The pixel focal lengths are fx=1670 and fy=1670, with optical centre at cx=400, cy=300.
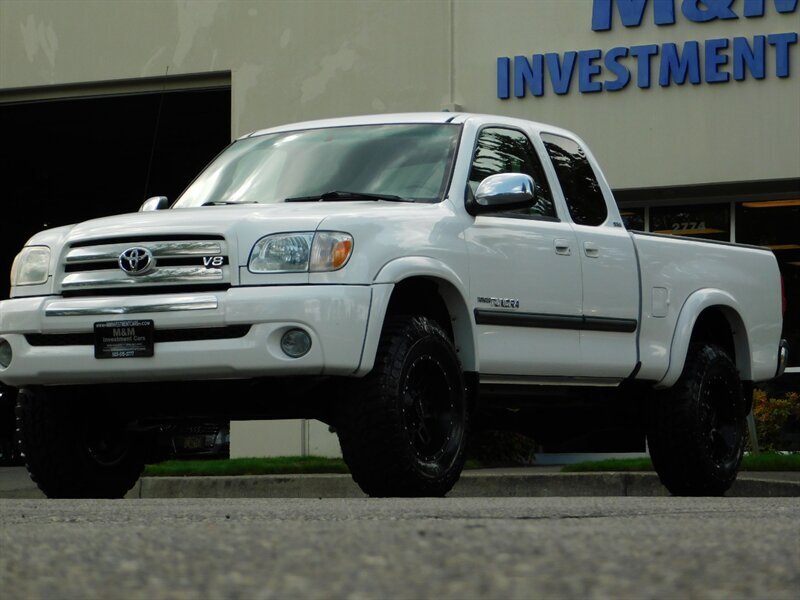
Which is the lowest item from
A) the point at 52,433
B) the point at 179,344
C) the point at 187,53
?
the point at 52,433

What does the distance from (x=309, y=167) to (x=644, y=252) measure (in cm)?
198

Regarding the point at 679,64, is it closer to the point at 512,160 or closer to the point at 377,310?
the point at 512,160

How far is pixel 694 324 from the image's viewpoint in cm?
970

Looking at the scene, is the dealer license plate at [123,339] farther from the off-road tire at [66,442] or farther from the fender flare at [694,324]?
the fender flare at [694,324]

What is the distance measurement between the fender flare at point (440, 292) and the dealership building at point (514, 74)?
9.84m

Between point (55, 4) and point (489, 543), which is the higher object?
point (55, 4)

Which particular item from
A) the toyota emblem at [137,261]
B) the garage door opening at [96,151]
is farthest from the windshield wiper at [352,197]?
the garage door opening at [96,151]

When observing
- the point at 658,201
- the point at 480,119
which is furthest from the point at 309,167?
the point at 658,201

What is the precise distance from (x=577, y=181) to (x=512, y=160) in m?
0.59

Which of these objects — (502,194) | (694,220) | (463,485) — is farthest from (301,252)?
(694,220)

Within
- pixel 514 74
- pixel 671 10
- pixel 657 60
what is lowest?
pixel 514 74

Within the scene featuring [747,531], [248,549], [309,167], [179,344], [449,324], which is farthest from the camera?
[309,167]

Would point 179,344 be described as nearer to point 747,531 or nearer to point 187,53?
point 747,531

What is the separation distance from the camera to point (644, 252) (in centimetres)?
928
